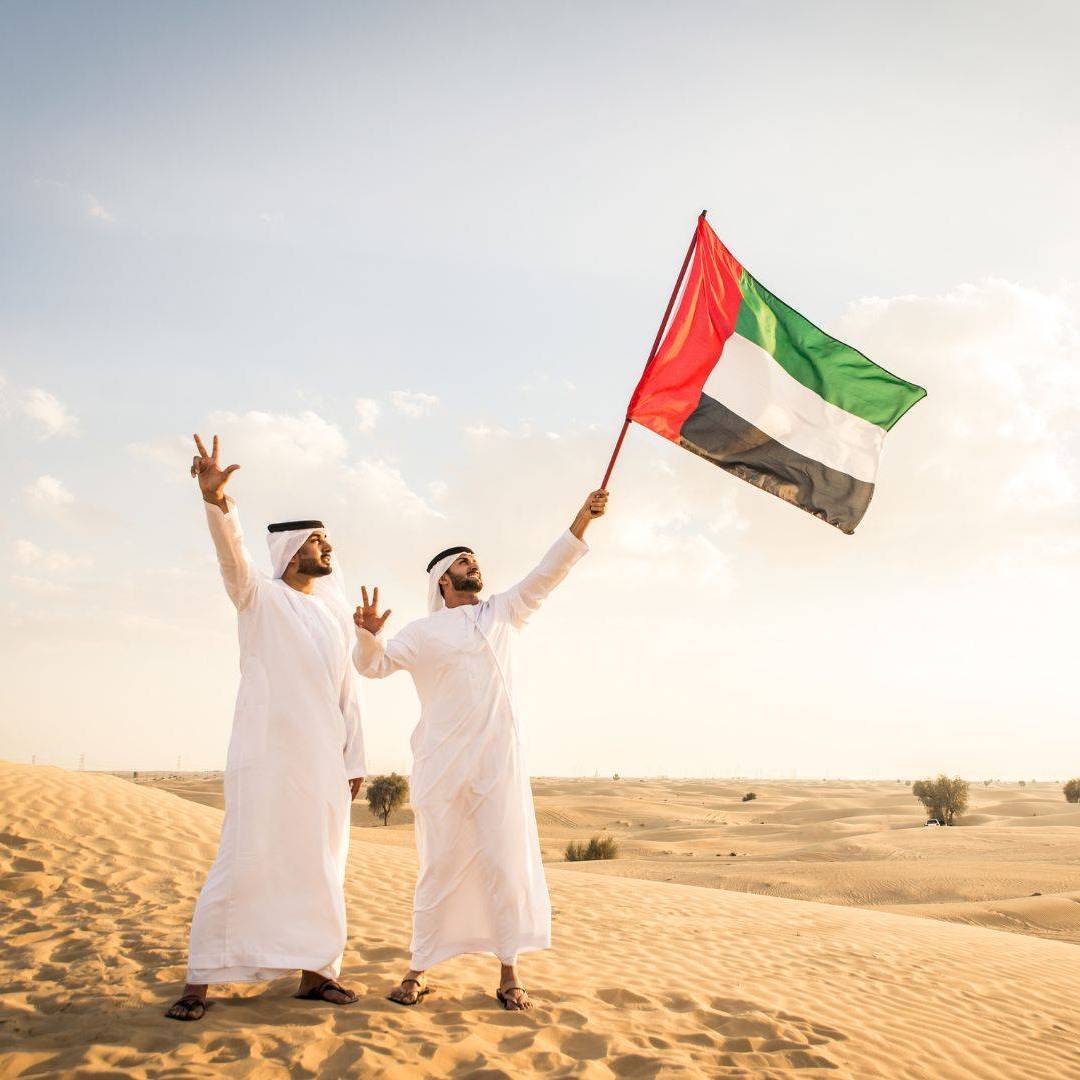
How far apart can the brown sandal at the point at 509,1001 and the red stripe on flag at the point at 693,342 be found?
11.0 ft

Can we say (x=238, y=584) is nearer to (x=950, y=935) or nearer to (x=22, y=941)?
(x=22, y=941)

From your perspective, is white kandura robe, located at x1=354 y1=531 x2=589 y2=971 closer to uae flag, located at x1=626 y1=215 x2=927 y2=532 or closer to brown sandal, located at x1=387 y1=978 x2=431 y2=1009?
brown sandal, located at x1=387 y1=978 x2=431 y2=1009

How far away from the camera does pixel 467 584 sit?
5008mm

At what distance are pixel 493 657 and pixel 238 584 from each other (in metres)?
1.40

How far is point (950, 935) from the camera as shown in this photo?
832cm

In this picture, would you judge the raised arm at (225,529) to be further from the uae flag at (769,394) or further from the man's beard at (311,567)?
the uae flag at (769,394)

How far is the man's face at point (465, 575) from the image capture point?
5016 millimetres

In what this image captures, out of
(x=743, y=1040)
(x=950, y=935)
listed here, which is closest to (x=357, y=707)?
(x=743, y=1040)

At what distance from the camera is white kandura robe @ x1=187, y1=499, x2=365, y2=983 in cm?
378

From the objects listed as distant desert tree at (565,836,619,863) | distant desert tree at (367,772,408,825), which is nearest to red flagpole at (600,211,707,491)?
distant desert tree at (565,836,619,863)

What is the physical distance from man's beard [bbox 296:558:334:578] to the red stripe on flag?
213cm

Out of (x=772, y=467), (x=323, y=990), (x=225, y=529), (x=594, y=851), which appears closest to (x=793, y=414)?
(x=772, y=467)

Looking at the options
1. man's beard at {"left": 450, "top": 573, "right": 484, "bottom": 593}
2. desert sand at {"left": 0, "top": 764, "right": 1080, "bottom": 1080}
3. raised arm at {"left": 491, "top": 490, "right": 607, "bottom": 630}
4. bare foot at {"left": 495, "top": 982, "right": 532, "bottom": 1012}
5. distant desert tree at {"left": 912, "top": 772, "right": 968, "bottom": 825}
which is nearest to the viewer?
desert sand at {"left": 0, "top": 764, "right": 1080, "bottom": 1080}

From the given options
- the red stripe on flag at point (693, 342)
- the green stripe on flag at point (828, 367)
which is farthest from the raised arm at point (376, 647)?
the green stripe on flag at point (828, 367)
